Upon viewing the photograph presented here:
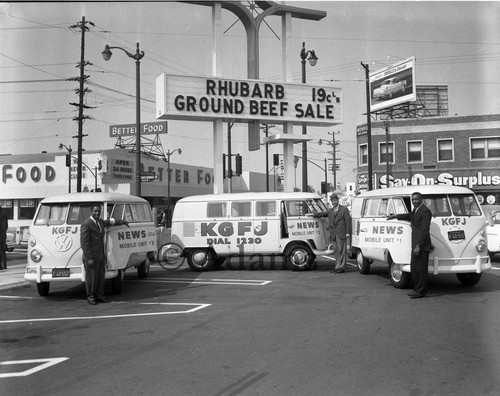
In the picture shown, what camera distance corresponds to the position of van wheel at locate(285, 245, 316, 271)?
13.5 m

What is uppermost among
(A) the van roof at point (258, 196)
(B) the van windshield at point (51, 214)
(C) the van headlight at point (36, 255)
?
(A) the van roof at point (258, 196)

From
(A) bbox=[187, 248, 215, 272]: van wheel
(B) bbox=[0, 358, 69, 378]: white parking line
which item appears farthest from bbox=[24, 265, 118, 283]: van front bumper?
(A) bbox=[187, 248, 215, 272]: van wheel

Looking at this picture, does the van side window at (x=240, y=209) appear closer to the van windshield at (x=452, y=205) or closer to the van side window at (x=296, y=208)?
the van side window at (x=296, y=208)

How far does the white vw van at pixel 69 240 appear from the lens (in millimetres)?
9672

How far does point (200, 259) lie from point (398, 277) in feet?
18.9

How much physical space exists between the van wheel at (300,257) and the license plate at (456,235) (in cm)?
449

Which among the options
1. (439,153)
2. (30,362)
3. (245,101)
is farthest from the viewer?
(439,153)

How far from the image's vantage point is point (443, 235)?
9.60 m

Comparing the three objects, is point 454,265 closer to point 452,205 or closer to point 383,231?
point 452,205

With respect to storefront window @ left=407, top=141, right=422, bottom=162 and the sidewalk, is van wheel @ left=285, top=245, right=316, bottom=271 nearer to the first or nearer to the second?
the sidewalk

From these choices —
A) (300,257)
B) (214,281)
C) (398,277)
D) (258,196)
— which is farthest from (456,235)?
(258,196)

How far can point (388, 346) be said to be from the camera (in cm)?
583

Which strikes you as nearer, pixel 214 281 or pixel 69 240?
pixel 69 240

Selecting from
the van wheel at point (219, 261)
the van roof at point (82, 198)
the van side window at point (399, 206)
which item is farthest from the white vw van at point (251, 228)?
the van roof at point (82, 198)
